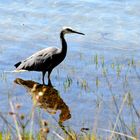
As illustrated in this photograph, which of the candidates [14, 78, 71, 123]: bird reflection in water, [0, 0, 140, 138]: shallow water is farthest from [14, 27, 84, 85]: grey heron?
[14, 78, 71, 123]: bird reflection in water

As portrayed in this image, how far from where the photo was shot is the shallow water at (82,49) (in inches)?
324

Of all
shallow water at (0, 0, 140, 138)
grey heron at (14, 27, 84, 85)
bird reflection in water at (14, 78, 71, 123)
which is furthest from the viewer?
grey heron at (14, 27, 84, 85)

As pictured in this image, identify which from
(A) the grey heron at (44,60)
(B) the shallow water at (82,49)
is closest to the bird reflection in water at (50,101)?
(B) the shallow water at (82,49)

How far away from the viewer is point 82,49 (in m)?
10.8

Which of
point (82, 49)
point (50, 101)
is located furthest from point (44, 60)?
point (50, 101)

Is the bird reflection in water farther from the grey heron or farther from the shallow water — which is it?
the grey heron

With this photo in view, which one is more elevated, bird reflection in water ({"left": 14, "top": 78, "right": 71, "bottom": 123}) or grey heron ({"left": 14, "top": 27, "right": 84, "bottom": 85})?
grey heron ({"left": 14, "top": 27, "right": 84, "bottom": 85})

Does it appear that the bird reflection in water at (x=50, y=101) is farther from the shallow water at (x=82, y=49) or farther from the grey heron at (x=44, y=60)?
the grey heron at (x=44, y=60)

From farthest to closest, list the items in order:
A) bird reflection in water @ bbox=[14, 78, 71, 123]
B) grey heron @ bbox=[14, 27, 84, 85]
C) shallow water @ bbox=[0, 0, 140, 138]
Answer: grey heron @ bbox=[14, 27, 84, 85] < shallow water @ bbox=[0, 0, 140, 138] < bird reflection in water @ bbox=[14, 78, 71, 123]

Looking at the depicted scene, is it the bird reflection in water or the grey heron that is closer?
the bird reflection in water

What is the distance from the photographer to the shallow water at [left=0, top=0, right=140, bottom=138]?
823 centimetres

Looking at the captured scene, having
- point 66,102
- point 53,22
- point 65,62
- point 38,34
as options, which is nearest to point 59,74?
point 65,62

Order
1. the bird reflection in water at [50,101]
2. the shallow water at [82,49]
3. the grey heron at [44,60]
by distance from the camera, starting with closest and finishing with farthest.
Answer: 1. the bird reflection in water at [50,101]
2. the shallow water at [82,49]
3. the grey heron at [44,60]

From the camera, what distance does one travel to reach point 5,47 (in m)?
11.0
